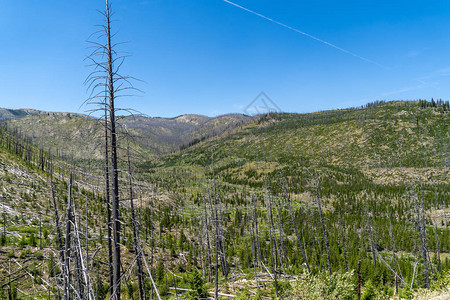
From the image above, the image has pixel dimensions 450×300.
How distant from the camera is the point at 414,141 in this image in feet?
456

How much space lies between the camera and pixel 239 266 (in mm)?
38656

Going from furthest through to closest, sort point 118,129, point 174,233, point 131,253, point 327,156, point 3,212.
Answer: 1. point 327,156
2. point 174,233
3. point 131,253
4. point 3,212
5. point 118,129

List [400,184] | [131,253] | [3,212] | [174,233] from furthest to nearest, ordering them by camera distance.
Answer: [400,184] → [174,233] → [131,253] → [3,212]

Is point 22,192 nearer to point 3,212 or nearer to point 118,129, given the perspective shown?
point 3,212

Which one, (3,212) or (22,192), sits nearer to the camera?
(3,212)

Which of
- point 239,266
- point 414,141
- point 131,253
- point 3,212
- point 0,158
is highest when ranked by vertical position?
point 414,141

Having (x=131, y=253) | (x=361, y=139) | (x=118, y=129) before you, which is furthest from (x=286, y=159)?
(x=118, y=129)

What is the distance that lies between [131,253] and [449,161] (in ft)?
455

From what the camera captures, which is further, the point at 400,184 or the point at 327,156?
the point at 327,156

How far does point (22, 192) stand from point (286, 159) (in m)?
137

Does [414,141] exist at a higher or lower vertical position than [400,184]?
higher

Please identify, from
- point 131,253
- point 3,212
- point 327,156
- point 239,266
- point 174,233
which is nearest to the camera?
point 3,212

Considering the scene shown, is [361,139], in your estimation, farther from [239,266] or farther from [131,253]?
[131,253]

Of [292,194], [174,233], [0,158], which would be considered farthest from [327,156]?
[0,158]
